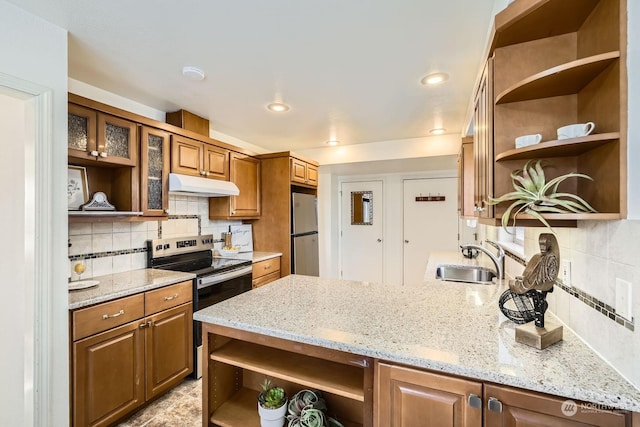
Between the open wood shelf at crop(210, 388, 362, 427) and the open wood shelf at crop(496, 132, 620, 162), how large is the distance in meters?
1.33

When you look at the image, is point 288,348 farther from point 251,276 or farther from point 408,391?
point 251,276

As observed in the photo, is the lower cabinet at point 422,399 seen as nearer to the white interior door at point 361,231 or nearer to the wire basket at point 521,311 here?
the wire basket at point 521,311

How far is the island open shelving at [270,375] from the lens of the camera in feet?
3.71

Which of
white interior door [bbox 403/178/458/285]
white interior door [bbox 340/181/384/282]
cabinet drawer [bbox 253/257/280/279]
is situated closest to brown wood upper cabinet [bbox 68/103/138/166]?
cabinet drawer [bbox 253/257/280/279]

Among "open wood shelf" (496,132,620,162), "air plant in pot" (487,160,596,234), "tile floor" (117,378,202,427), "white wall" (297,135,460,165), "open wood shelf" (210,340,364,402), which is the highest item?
"white wall" (297,135,460,165)

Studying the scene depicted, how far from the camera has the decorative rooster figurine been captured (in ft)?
3.41

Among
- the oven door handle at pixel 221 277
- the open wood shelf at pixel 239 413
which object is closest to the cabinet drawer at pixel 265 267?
the oven door handle at pixel 221 277

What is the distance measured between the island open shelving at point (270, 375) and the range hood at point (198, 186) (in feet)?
4.85

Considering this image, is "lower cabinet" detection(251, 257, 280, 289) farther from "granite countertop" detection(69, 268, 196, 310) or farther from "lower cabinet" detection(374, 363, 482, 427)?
"lower cabinet" detection(374, 363, 482, 427)

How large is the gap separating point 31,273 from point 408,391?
1.79 meters

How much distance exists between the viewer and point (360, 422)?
1.33 m

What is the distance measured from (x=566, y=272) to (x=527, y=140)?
58 centimetres

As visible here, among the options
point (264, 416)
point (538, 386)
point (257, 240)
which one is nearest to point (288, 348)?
point (264, 416)

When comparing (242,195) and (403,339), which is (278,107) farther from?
(403,339)
